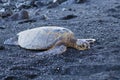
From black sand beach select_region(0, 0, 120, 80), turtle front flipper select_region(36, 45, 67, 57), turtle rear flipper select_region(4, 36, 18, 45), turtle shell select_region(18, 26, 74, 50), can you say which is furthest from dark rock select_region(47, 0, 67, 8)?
turtle front flipper select_region(36, 45, 67, 57)

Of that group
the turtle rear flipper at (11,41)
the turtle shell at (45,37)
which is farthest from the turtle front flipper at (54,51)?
the turtle rear flipper at (11,41)

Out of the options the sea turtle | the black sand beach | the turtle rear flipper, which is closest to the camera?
the black sand beach

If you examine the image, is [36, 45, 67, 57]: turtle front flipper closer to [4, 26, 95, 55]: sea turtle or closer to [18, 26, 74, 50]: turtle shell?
[4, 26, 95, 55]: sea turtle

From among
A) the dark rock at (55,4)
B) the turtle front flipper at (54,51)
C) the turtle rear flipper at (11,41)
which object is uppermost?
the turtle front flipper at (54,51)

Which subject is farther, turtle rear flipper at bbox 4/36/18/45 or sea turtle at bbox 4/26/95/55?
turtle rear flipper at bbox 4/36/18/45

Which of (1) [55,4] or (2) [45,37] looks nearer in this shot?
(2) [45,37]

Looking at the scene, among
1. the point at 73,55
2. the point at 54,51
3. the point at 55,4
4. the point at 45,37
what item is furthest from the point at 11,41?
the point at 55,4

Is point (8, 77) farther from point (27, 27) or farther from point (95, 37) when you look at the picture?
point (27, 27)

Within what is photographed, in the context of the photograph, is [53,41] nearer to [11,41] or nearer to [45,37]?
[45,37]

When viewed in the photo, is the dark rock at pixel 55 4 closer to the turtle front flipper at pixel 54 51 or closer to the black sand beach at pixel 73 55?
the black sand beach at pixel 73 55

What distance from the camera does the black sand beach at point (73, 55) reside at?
139 inches

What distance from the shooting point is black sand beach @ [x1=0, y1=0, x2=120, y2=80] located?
353cm

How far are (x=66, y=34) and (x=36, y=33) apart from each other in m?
0.38

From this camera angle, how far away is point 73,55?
419 cm
